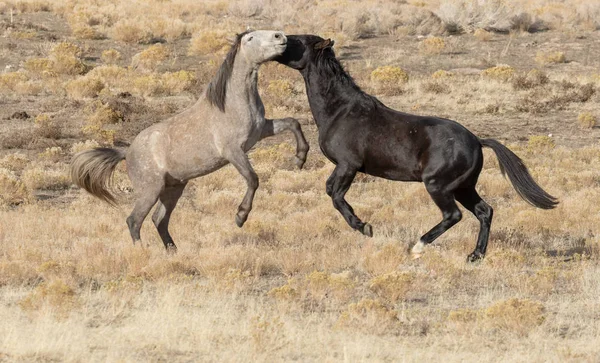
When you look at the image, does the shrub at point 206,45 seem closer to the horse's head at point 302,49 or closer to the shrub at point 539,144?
the shrub at point 539,144

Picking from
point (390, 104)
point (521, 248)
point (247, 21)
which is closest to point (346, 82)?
point (521, 248)

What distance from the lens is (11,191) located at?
14.7m

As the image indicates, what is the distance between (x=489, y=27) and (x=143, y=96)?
17334 mm

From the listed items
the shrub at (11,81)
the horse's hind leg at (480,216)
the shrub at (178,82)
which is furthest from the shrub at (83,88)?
the horse's hind leg at (480,216)

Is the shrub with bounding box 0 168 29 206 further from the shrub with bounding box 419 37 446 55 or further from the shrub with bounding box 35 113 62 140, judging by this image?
the shrub with bounding box 419 37 446 55

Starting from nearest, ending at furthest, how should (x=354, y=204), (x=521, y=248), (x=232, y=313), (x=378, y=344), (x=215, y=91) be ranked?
(x=378, y=344) → (x=232, y=313) → (x=215, y=91) → (x=521, y=248) → (x=354, y=204)

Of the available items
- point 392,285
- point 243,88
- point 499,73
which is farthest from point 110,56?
point 392,285

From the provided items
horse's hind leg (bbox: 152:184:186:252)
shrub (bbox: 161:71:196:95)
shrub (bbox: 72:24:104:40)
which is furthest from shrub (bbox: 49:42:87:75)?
horse's hind leg (bbox: 152:184:186:252)

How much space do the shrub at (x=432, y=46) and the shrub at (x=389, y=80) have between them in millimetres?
5450

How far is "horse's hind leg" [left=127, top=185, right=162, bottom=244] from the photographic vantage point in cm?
1044

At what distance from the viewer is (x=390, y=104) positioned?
76.2 feet

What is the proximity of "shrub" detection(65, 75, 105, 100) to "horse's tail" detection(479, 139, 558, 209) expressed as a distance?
568 inches

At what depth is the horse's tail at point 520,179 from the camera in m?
10.5

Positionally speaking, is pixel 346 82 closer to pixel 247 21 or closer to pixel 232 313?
pixel 232 313
